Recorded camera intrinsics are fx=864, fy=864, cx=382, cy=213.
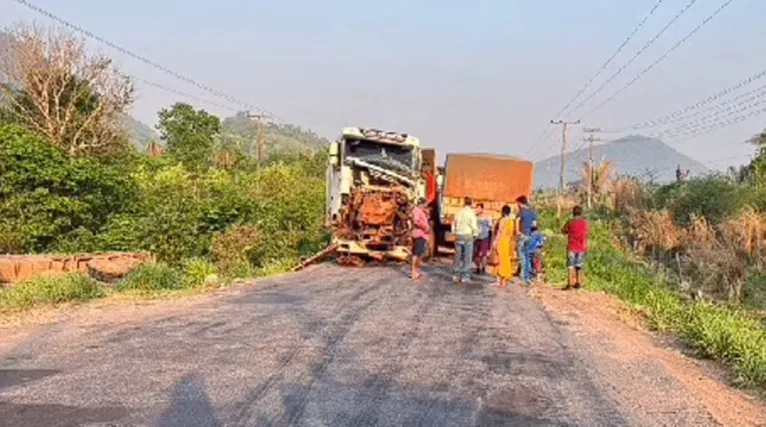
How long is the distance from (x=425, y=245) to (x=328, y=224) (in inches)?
181

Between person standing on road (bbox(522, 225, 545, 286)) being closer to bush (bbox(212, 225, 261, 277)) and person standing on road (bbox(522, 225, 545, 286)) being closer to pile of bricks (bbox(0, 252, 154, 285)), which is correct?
bush (bbox(212, 225, 261, 277))

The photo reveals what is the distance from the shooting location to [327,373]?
859 cm

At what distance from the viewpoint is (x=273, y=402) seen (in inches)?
290

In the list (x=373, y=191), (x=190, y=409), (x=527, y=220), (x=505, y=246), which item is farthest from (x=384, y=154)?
(x=190, y=409)

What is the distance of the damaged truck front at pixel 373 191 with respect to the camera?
72.7 feet

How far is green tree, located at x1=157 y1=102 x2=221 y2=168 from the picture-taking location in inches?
2329

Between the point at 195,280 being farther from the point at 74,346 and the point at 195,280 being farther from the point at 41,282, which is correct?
the point at 74,346

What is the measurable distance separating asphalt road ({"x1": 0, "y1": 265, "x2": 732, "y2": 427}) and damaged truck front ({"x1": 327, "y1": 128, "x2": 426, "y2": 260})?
8768 millimetres

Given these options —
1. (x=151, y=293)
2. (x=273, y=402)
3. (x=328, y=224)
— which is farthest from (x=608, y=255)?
(x=273, y=402)

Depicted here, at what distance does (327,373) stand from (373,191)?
13984 millimetres

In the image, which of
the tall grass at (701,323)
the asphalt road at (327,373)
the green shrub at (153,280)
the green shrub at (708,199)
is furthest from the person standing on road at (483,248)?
the green shrub at (708,199)

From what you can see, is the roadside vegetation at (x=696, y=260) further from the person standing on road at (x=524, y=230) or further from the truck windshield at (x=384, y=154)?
the truck windshield at (x=384, y=154)

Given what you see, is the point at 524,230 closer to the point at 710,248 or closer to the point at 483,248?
the point at 483,248

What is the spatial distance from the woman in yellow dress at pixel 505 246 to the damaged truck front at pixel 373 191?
14.0ft
